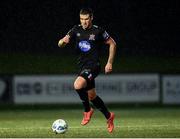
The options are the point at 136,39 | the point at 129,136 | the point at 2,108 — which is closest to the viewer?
the point at 129,136

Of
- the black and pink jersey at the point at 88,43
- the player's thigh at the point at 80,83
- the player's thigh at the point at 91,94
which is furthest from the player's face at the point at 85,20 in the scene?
the player's thigh at the point at 91,94

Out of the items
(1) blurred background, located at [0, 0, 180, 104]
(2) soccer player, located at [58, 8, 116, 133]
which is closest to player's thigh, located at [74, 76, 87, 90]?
(2) soccer player, located at [58, 8, 116, 133]

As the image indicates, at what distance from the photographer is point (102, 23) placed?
31344mm

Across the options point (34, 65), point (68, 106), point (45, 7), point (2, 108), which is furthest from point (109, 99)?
point (45, 7)

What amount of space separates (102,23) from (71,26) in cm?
167

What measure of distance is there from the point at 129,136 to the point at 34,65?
672 inches

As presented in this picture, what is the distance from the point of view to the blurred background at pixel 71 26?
90.5 feet

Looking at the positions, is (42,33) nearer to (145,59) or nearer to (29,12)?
(29,12)

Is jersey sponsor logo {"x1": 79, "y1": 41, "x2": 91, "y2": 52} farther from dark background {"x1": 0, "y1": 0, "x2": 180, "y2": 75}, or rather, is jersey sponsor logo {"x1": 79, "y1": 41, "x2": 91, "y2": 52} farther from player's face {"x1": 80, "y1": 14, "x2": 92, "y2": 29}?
dark background {"x1": 0, "y1": 0, "x2": 180, "y2": 75}

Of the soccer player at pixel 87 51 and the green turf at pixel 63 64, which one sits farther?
the green turf at pixel 63 64

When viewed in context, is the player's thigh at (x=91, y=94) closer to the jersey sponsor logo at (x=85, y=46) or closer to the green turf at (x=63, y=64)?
the jersey sponsor logo at (x=85, y=46)

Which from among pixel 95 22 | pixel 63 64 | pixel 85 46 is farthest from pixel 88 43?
pixel 95 22

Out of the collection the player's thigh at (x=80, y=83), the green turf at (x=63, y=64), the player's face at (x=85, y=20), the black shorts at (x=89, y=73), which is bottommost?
the green turf at (x=63, y=64)

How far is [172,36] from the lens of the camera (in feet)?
100
